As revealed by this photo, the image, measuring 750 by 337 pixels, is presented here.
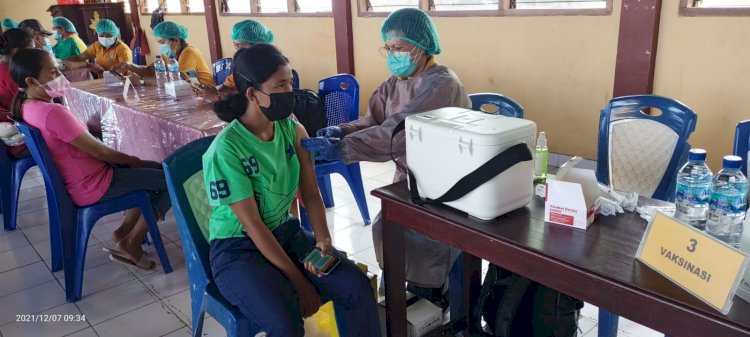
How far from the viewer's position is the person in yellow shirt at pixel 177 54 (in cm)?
393

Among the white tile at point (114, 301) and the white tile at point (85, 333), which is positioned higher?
the white tile at point (114, 301)

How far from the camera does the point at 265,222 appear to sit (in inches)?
65.4

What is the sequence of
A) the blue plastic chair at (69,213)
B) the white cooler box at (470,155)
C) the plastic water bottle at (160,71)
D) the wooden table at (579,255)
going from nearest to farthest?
1. the wooden table at (579,255)
2. the white cooler box at (470,155)
3. the blue plastic chair at (69,213)
4. the plastic water bottle at (160,71)

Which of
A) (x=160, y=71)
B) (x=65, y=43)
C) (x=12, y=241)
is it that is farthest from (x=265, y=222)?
(x=65, y=43)

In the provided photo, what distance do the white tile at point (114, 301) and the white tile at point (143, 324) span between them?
0.16 ft

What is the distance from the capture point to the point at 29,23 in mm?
5051

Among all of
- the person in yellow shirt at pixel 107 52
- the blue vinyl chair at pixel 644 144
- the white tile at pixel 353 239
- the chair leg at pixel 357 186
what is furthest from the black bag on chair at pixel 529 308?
the person in yellow shirt at pixel 107 52

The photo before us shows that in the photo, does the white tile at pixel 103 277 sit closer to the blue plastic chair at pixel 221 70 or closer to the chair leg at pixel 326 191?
the chair leg at pixel 326 191

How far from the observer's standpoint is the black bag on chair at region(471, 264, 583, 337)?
5.30 ft

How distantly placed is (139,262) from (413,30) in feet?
5.83

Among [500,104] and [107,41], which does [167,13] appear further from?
[500,104]

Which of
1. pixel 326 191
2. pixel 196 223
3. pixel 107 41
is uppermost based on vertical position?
pixel 107 41

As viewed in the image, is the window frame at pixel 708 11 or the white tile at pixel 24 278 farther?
the window frame at pixel 708 11

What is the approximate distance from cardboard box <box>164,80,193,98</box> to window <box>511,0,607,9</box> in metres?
2.35
